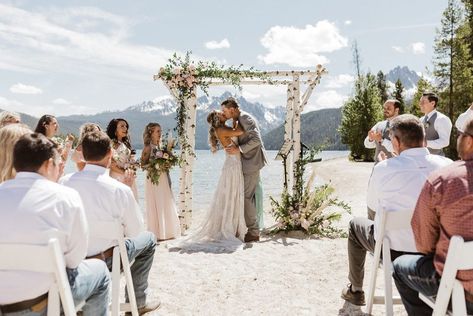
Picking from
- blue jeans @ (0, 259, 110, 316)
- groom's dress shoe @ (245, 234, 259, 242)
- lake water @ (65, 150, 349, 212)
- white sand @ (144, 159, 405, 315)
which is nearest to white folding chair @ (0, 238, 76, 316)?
blue jeans @ (0, 259, 110, 316)

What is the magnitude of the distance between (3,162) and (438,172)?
3360mm

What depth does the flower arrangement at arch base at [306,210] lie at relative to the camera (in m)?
8.48

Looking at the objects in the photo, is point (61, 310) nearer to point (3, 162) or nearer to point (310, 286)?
point (3, 162)

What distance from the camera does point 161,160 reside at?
7.87m

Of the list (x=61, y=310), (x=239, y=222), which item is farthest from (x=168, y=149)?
(x=61, y=310)

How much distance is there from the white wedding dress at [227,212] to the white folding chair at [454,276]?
526cm

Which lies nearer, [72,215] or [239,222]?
[72,215]

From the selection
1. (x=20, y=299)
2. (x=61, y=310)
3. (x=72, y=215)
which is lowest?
(x=61, y=310)

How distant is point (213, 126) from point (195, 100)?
1.24 metres

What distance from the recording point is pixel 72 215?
2.69 metres

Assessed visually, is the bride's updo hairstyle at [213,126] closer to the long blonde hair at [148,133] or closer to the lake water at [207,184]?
the lake water at [207,184]

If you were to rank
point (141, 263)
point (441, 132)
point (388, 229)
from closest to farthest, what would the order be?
point (388, 229)
point (141, 263)
point (441, 132)

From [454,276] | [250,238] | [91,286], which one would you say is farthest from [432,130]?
[91,286]

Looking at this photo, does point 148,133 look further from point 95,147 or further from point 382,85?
point 382,85
